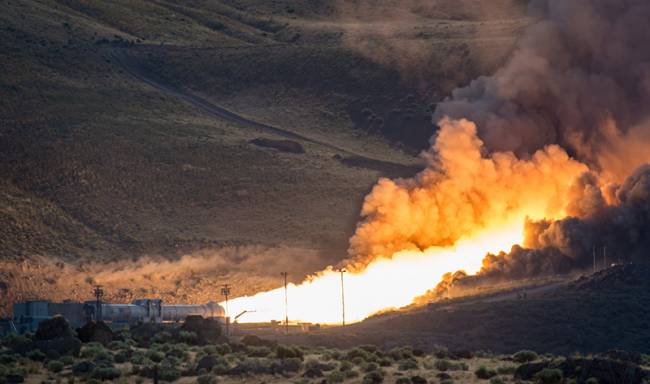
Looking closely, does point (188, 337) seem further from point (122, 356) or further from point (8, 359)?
point (8, 359)

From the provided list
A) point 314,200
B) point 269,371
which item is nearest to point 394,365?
point 269,371

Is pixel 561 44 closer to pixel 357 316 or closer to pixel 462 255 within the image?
pixel 462 255

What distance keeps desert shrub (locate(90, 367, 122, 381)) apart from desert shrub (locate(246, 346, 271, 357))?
12.8m

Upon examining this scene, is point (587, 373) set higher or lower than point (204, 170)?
lower

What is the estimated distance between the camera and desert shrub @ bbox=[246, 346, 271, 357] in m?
95.3

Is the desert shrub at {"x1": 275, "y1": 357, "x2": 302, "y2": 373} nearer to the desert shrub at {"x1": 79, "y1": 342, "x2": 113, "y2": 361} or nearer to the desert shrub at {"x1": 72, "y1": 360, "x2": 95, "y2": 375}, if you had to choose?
the desert shrub at {"x1": 79, "y1": 342, "x2": 113, "y2": 361}

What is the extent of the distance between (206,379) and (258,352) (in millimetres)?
12975

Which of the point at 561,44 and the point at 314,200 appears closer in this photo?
the point at 561,44

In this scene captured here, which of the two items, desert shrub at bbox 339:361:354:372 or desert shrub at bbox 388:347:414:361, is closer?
desert shrub at bbox 339:361:354:372

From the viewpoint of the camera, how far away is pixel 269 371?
8750 cm

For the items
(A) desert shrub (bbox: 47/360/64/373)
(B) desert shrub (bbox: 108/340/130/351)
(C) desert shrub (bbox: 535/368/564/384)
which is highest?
(B) desert shrub (bbox: 108/340/130/351)

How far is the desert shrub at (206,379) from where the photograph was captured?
82.8 meters

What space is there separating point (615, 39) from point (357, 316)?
126 ft

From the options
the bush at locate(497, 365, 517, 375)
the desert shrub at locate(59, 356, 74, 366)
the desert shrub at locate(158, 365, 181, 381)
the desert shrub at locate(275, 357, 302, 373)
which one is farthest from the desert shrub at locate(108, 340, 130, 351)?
the bush at locate(497, 365, 517, 375)
